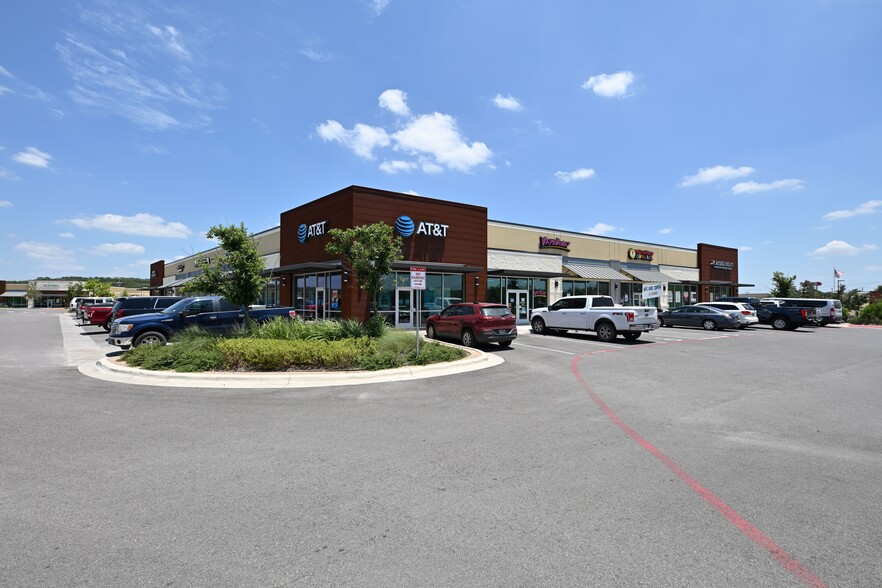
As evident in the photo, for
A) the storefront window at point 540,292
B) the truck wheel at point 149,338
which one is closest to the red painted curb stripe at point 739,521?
the truck wheel at point 149,338

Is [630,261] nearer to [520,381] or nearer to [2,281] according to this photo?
[520,381]

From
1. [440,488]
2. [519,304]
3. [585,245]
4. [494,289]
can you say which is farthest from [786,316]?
[440,488]

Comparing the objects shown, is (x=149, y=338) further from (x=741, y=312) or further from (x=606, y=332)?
(x=741, y=312)

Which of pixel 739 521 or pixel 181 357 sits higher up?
pixel 181 357

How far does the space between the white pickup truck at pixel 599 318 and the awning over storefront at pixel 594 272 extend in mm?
11289

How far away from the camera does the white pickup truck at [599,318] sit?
1692cm

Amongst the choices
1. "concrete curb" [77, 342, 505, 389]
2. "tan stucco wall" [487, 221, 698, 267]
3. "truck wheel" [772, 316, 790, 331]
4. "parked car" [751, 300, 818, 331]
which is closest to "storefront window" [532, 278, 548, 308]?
"tan stucco wall" [487, 221, 698, 267]

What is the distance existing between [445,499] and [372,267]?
1077 centimetres

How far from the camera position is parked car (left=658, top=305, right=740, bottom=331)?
24.0 m

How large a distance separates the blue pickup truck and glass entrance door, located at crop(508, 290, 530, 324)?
15894mm

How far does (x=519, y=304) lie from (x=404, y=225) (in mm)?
10109

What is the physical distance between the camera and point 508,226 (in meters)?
29.0

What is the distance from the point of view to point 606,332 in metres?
17.5

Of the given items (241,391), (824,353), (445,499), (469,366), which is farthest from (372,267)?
(824,353)
